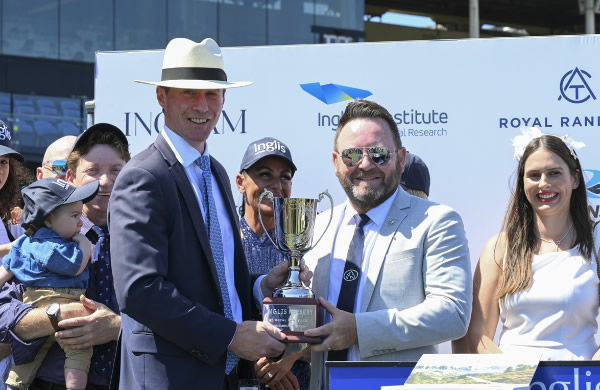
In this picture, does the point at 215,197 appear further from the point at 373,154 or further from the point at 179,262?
the point at 373,154

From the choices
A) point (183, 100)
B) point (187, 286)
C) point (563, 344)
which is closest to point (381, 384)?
point (187, 286)

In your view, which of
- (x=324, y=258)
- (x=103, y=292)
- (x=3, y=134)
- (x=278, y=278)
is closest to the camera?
(x=278, y=278)

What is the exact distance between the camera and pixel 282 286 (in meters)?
3.58

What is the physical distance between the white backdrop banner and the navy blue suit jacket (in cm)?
209

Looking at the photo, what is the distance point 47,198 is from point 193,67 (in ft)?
3.13

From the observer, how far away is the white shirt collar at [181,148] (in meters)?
3.41

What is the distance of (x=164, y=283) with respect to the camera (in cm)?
313

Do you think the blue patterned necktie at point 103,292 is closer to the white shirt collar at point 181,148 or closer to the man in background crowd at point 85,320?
the man in background crowd at point 85,320

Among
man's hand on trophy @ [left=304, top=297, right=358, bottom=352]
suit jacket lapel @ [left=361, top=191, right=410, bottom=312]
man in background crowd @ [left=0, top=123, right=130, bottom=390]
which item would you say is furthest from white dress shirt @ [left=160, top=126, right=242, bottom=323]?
man in background crowd @ [left=0, top=123, right=130, bottom=390]

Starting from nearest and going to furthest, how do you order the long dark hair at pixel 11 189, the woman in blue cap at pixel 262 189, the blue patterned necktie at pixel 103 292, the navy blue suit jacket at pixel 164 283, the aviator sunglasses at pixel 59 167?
the navy blue suit jacket at pixel 164 283 → the blue patterned necktie at pixel 103 292 → the woman in blue cap at pixel 262 189 → the long dark hair at pixel 11 189 → the aviator sunglasses at pixel 59 167

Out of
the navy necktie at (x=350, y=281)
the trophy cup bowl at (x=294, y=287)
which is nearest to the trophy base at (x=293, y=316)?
the trophy cup bowl at (x=294, y=287)

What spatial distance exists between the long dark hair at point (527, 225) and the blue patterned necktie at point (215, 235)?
1445 mm

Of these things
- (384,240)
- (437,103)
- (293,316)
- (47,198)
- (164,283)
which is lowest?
(293,316)

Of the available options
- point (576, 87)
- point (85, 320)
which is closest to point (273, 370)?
point (85, 320)
